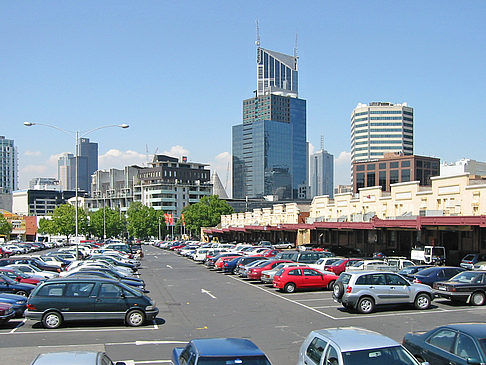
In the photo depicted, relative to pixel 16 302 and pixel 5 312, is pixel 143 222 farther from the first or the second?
pixel 5 312

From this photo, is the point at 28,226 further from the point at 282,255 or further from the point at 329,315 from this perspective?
the point at 329,315

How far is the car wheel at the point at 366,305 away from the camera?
67.7 feet

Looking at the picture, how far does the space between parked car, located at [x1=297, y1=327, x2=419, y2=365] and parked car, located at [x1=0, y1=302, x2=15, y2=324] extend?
12.2m

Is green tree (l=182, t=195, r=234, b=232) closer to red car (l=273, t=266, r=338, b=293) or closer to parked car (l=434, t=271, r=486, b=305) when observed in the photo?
red car (l=273, t=266, r=338, b=293)

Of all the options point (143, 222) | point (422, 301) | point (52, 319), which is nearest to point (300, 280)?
Answer: point (422, 301)

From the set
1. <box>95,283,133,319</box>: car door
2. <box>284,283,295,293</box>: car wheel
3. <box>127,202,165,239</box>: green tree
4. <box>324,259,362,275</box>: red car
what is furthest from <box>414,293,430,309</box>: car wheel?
<box>127,202,165,239</box>: green tree

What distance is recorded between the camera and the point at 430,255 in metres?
41.9

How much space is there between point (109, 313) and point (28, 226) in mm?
128317

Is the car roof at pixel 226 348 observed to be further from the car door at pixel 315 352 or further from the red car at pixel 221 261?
the red car at pixel 221 261

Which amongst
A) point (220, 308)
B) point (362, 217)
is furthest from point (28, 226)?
point (220, 308)

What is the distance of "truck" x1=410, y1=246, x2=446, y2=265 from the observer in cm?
4194

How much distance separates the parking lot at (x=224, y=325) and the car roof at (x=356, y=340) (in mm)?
4024

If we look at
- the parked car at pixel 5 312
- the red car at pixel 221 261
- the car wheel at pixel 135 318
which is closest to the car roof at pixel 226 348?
the car wheel at pixel 135 318

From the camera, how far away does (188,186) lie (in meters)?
184
